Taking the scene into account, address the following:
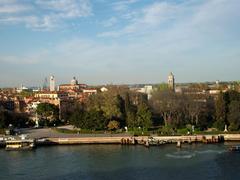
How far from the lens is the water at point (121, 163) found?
22547 mm

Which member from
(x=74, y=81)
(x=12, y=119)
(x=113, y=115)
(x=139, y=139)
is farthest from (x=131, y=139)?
(x=74, y=81)

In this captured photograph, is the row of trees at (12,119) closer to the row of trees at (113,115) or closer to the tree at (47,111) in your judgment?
the tree at (47,111)

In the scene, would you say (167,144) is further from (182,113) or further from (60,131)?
(60,131)

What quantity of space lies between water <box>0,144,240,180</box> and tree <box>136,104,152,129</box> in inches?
232

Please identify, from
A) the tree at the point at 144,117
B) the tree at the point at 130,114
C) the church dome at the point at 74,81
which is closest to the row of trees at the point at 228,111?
the tree at the point at 144,117

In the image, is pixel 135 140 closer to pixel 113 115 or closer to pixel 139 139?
pixel 139 139

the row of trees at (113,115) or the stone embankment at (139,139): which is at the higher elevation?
the row of trees at (113,115)

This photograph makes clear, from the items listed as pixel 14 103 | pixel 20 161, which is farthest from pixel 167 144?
pixel 14 103

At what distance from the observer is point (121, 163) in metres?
25.4

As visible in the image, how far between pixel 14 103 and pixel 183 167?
123ft

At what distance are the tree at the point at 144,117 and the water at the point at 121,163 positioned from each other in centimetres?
590

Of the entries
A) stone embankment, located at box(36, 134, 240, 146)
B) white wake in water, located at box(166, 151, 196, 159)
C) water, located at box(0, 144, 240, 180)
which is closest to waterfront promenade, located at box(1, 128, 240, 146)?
stone embankment, located at box(36, 134, 240, 146)

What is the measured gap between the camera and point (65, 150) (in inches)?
1206

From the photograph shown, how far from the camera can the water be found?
22.5 m
